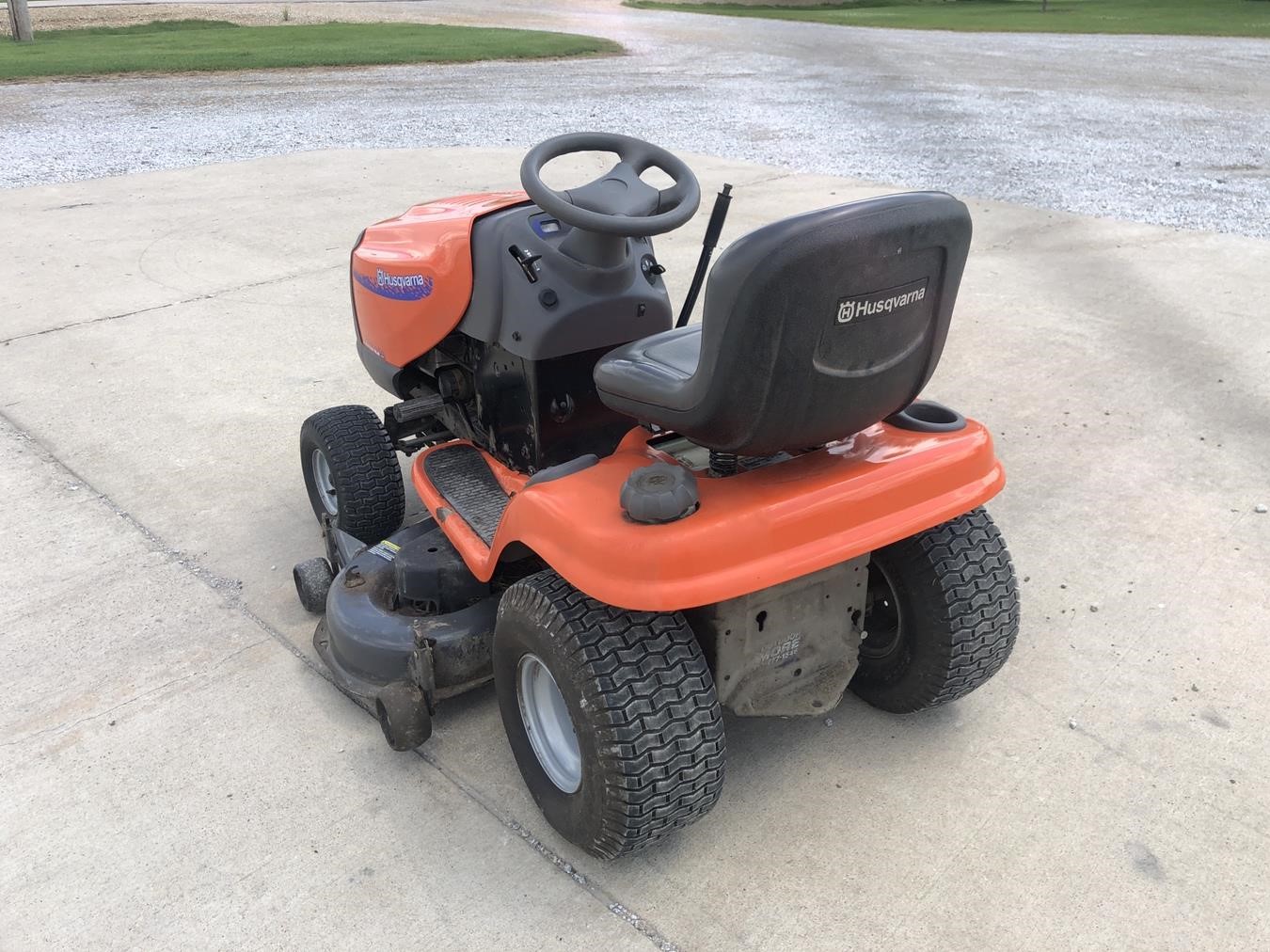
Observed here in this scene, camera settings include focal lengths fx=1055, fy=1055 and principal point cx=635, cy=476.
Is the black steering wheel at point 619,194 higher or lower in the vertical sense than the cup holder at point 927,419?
higher

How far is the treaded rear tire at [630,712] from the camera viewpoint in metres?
1.89

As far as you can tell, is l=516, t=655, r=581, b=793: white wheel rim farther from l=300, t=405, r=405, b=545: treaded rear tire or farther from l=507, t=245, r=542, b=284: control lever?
l=300, t=405, r=405, b=545: treaded rear tire

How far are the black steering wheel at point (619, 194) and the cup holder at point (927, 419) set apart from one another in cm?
66

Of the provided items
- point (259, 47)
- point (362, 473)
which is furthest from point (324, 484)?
point (259, 47)

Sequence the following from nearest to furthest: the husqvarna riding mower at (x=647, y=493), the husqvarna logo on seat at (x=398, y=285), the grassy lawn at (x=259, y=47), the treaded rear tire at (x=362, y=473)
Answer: the husqvarna riding mower at (x=647, y=493), the husqvarna logo on seat at (x=398, y=285), the treaded rear tire at (x=362, y=473), the grassy lawn at (x=259, y=47)

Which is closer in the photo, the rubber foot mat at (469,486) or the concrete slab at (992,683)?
the concrete slab at (992,683)

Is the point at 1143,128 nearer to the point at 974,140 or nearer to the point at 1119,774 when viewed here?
the point at 974,140

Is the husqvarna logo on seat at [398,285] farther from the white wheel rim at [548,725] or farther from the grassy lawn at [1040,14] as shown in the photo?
the grassy lawn at [1040,14]

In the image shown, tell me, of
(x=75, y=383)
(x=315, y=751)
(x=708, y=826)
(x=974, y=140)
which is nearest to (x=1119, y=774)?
(x=708, y=826)

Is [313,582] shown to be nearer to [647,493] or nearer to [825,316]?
[647,493]

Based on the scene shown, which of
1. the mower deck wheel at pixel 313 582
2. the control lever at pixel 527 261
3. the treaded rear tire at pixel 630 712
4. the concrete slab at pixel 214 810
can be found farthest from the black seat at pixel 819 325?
the mower deck wheel at pixel 313 582

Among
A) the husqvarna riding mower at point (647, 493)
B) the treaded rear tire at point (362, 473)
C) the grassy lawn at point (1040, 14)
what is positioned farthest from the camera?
the grassy lawn at point (1040, 14)

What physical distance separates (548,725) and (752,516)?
0.71m

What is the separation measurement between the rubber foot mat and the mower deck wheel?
383 millimetres
